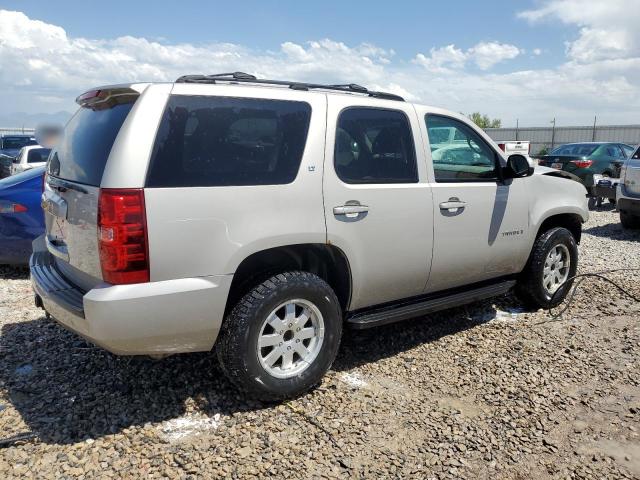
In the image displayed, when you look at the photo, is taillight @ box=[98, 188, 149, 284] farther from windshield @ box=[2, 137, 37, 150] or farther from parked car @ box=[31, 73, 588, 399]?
windshield @ box=[2, 137, 37, 150]

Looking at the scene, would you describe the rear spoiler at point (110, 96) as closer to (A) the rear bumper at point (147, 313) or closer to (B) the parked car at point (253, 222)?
(B) the parked car at point (253, 222)

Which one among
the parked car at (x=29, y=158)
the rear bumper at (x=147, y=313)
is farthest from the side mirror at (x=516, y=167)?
the parked car at (x=29, y=158)

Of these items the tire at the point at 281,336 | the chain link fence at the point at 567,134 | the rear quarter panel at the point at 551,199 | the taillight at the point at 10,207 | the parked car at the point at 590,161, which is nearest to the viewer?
the tire at the point at 281,336

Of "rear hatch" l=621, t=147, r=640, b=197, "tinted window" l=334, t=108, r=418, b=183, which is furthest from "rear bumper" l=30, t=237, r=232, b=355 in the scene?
"rear hatch" l=621, t=147, r=640, b=197

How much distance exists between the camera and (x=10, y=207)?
→ 244 inches

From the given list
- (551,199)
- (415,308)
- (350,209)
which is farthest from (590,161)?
(350,209)

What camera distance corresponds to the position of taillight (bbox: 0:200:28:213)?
6184 millimetres

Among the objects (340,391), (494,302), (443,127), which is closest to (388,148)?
(443,127)

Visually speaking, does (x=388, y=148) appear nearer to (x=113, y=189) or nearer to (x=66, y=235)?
(x=113, y=189)

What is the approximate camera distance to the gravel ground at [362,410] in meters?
2.98

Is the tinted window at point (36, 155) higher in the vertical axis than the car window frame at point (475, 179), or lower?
lower

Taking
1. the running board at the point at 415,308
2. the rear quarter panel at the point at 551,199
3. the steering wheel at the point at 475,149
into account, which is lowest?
the running board at the point at 415,308

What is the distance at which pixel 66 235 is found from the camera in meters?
3.36

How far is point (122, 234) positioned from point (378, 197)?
168 centimetres
